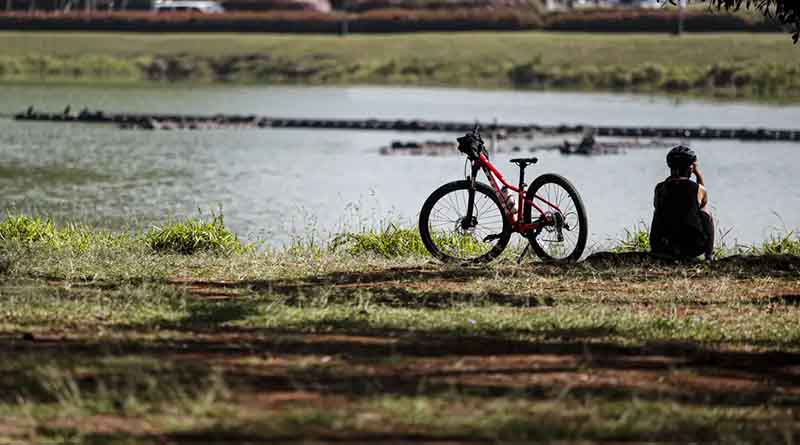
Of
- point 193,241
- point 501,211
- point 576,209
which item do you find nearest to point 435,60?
point 193,241

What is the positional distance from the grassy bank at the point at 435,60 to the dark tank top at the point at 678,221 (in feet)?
212

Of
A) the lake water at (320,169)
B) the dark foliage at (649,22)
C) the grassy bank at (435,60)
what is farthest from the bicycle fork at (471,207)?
the dark foliage at (649,22)

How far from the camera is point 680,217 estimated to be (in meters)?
13.1

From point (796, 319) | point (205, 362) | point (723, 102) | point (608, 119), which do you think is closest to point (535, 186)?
point (796, 319)

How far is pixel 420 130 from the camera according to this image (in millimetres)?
55594

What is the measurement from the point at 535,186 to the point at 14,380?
6532mm

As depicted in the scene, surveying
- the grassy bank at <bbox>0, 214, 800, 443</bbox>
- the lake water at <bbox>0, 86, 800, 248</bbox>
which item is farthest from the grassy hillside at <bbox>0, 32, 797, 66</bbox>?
the grassy bank at <bbox>0, 214, 800, 443</bbox>

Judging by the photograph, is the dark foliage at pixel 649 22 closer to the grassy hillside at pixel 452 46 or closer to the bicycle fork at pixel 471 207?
the grassy hillside at pixel 452 46

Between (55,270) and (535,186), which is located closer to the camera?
(55,270)

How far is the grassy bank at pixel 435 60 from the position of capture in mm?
81688

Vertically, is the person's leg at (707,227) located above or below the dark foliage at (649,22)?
below

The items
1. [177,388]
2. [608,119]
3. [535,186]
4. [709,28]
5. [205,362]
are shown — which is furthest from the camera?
[709,28]

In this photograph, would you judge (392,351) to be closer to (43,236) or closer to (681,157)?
(681,157)

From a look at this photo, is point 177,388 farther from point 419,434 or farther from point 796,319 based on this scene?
point 796,319
